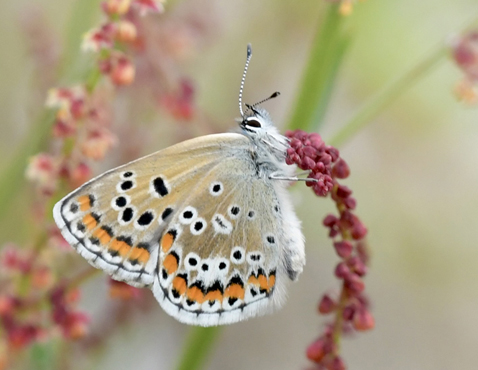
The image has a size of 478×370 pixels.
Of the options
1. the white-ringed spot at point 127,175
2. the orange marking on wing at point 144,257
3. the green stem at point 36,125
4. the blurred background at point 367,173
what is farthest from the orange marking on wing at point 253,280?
the green stem at point 36,125

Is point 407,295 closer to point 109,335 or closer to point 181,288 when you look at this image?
point 109,335

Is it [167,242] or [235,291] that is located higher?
[167,242]

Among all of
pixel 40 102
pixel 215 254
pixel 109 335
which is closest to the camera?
pixel 215 254

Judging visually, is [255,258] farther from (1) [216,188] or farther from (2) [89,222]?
(2) [89,222]

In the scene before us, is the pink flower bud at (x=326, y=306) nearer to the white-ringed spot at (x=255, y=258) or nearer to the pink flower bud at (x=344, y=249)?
the pink flower bud at (x=344, y=249)

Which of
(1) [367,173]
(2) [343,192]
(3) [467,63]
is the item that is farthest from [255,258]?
(1) [367,173]

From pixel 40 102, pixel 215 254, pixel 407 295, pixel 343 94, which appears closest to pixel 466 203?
pixel 407 295

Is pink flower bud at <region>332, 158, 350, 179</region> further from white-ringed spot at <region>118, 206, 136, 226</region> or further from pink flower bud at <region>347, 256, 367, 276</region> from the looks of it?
white-ringed spot at <region>118, 206, 136, 226</region>
